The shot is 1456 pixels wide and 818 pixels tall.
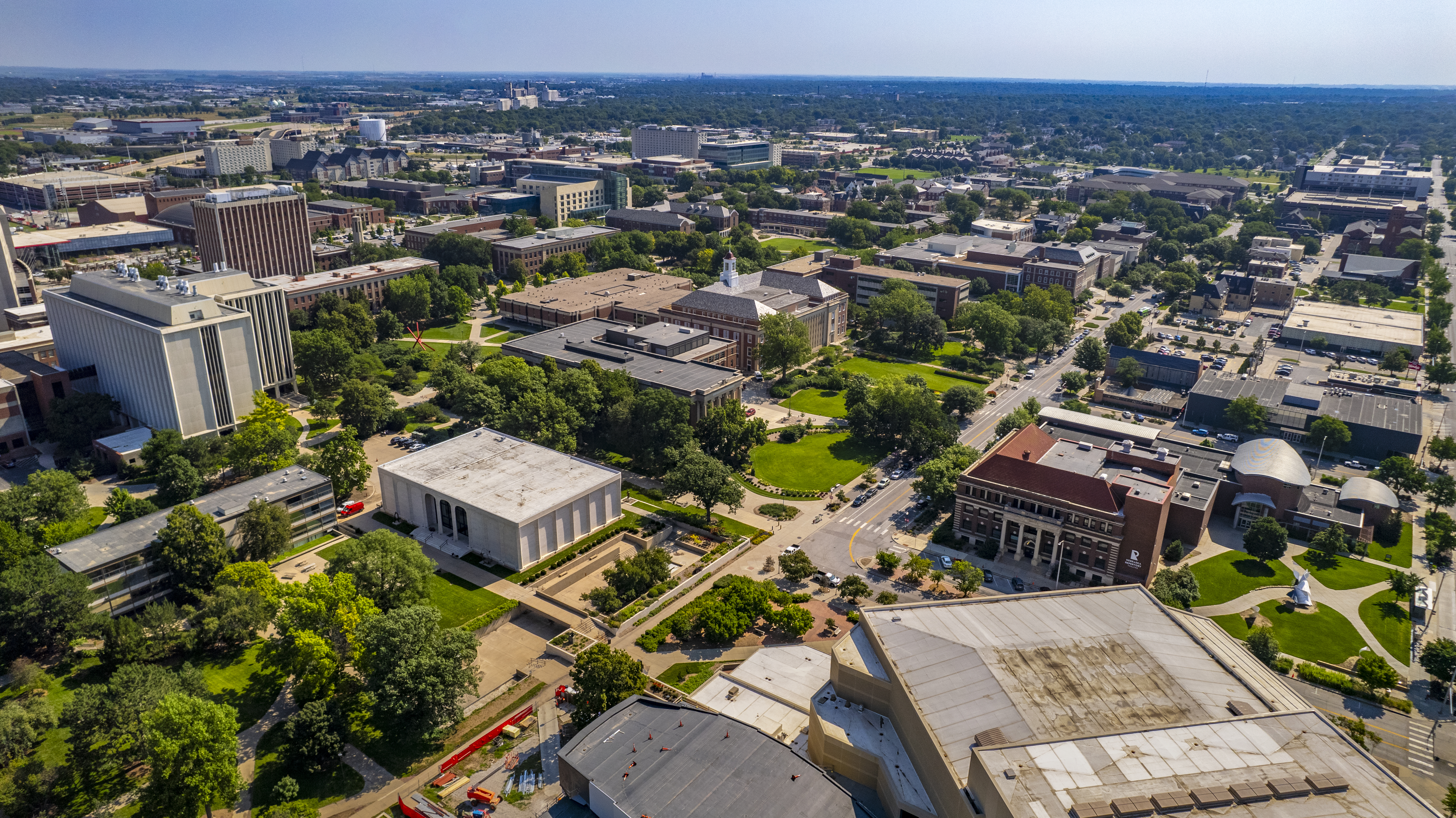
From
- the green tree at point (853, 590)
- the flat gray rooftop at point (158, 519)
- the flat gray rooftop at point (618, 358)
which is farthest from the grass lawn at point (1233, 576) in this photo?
the flat gray rooftop at point (158, 519)

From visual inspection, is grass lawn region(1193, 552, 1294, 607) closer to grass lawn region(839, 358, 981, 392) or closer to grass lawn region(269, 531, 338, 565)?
grass lawn region(839, 358, 981, 392)

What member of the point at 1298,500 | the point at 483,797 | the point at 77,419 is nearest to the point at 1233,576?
the point at 1298,500

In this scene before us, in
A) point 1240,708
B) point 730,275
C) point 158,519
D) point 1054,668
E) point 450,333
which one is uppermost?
point 730,275

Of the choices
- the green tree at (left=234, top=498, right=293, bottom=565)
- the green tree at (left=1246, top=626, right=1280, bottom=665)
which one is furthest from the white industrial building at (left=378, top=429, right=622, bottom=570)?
the green tree at (left=1246, top=626, right=1280, bottom=665)

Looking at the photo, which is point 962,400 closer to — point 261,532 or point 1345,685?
point 1345,685

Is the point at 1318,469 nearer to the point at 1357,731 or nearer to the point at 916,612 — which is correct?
the point at 1357,731

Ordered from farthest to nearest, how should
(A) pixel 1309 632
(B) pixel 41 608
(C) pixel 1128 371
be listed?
(C) pixel 1128 371 < (A) pixel 1309 632 < (B) pixel 41 608

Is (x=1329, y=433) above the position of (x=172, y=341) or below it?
below

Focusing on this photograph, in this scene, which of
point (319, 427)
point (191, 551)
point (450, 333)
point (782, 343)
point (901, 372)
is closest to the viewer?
point (191, 551)
